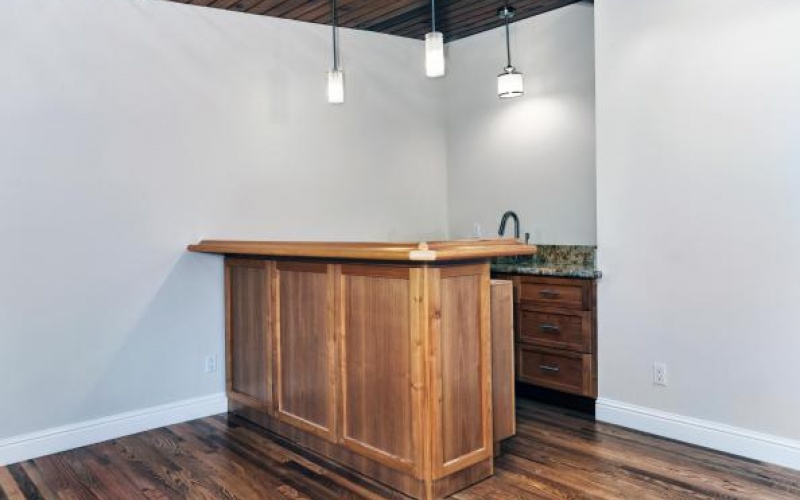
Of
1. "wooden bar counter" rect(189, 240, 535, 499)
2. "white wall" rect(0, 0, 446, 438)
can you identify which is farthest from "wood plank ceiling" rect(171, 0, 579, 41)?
"wooden bar counter" rect(189, 240, 535, 499)

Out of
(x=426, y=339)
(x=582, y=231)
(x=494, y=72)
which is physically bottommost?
(x=426, y=339)

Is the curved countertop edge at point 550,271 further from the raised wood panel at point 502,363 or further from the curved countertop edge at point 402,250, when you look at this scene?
the curved countertop edge at point 402,250

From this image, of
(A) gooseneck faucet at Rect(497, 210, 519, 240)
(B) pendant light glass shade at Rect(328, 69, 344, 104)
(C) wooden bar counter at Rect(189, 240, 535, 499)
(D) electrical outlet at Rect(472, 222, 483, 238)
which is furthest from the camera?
(D) electrical outlet at Rect(472, 222, 483, 238)

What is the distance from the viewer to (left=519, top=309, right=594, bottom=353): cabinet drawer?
385 cm

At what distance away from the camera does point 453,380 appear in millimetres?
2814

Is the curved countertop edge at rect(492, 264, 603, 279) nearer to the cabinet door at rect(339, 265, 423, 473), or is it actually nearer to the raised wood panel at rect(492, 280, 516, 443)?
the raised wood panel at rect(492, 280, 516, 443)

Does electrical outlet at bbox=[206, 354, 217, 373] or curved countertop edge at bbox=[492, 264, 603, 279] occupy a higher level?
curved countertop edge at bbox=[492, 264, 603, 279]

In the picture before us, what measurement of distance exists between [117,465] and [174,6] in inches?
103

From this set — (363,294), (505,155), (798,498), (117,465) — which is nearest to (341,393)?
(363,294)

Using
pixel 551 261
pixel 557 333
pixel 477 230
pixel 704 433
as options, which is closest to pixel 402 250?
pixel 557 333

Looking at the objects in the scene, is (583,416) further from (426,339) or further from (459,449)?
(426,339)

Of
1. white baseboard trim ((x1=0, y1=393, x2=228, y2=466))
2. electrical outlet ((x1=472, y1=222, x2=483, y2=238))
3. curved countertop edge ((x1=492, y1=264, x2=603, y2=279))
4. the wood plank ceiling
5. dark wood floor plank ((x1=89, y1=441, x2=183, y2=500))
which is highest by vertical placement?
the wood plank ceiling

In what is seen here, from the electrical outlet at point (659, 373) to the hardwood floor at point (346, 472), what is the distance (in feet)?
0.99

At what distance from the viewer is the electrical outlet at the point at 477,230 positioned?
5.11 meters
